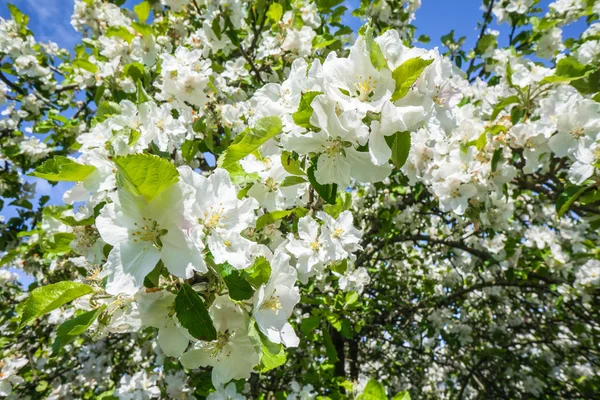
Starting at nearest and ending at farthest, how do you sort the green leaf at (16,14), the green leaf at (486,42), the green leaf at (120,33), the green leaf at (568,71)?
the green leaf at (568,71) < the green leaf at (120,33) < the green leaf at (16,14) < the green leaf at (486,42)

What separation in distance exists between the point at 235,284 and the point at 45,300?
58 centimetres

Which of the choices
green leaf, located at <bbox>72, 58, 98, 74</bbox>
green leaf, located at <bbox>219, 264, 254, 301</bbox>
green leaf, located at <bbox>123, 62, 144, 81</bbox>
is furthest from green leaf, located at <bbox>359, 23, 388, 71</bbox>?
green leaf, located at <bbox>72, 58, 98, 74</bbox>

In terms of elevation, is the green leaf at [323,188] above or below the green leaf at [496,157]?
below

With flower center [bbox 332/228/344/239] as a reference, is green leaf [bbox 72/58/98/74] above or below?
above

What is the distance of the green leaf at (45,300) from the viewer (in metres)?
1.06

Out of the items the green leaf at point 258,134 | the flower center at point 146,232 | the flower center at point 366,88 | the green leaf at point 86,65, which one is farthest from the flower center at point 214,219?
the green leaf at point 86,65

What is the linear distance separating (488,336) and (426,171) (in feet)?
15.6

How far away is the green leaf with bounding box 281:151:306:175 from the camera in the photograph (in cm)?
140

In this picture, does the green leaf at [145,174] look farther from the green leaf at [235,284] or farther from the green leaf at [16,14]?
the green leaf at [16,14]

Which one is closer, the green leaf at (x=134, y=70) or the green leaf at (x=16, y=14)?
the green leaf at (x=134, y=70)

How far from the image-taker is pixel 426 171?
7.83 ft

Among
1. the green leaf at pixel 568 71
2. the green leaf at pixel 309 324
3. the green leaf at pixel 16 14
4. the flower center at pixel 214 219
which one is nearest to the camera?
the flower center at pixel 214 219

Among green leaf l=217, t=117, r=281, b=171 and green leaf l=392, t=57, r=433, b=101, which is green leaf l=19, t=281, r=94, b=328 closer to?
green leaf l=217, t=117, r=281, b=171

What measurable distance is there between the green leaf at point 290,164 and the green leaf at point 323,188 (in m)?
0.14
